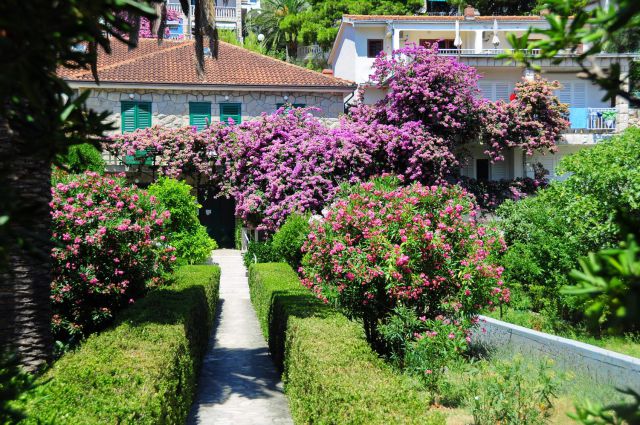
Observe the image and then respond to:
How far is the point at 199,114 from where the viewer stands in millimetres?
27000

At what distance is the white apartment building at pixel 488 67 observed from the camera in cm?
2830

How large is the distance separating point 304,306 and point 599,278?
813cm

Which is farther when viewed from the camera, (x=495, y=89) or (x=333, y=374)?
(x=495, y=89)

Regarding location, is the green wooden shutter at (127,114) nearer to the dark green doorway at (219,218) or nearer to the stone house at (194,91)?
the stone house at (194,91)

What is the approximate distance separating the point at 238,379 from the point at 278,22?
44749mm

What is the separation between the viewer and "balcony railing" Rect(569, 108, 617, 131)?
28.3 m

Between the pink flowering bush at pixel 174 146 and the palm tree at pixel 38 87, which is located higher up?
the pink flowering bush at pixel 174 146

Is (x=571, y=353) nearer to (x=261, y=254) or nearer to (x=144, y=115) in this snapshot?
(x=261, y=254)

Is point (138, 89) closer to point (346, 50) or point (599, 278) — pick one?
point (346, 50)

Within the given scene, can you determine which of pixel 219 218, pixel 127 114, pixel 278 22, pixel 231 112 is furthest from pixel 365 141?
pixel 278 22

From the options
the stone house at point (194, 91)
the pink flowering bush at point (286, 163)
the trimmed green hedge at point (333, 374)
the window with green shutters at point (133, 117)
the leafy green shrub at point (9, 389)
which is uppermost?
the stone house at point (194, 91)

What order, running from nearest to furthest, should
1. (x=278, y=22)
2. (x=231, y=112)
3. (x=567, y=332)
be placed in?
(x=567, y=332) → (x=231, y=112) → (x=278, y=22)

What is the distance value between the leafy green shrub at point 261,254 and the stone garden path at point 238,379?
12.2 ft

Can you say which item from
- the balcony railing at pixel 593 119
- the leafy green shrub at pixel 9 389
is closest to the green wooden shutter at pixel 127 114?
the balcony railing at pixel 593 119
